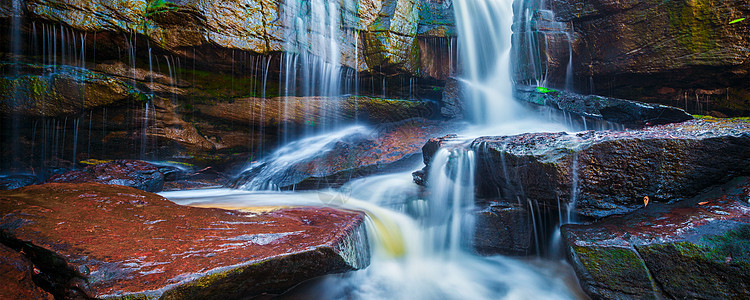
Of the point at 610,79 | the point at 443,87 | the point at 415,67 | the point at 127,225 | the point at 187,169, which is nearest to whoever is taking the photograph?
the point at 127,225

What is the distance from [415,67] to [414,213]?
559 cm

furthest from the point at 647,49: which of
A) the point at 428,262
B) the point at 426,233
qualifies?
the point at 428,262

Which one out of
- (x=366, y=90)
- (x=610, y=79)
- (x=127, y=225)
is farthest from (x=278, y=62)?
(x=610, y=79)

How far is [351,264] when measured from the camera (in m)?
2.80

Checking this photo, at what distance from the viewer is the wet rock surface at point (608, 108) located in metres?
5.18

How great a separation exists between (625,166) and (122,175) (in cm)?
923

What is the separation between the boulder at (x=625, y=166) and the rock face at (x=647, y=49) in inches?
144

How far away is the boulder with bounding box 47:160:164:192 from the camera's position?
6.15 metres

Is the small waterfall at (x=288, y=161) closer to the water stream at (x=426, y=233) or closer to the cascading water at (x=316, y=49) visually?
the water stream at (x=426, y=233)

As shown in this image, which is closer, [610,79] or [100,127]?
[610,79]

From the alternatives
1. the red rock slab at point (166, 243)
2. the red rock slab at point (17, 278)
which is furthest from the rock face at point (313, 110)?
the red rock slab at point (17, 278)

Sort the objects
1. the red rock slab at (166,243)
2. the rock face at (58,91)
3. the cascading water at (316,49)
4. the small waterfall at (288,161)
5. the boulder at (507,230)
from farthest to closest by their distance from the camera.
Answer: the cascading water at (316,49) < the small waterfall at (288,161) < the rock face at (58,91) < the boulder at (507,230) < the red rock slab at (166,243)

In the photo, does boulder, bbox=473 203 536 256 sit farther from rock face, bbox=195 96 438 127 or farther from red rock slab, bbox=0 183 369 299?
rock face, bbox=195 96 438 127

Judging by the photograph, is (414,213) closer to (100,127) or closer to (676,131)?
(676,131)
